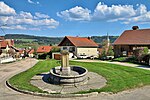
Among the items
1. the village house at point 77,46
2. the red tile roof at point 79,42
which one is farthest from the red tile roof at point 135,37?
the red tile roof at point 79,42

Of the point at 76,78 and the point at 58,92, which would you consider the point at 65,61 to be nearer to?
the point at 76,78

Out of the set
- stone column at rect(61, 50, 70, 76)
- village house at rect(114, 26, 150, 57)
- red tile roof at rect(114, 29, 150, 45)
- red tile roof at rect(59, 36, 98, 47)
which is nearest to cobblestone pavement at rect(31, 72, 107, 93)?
stone column at rect(61, 50, 70, 76)

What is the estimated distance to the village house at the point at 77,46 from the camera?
51353mm

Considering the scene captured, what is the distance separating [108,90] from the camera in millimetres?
11047

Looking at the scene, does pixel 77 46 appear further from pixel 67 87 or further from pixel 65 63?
pixel 67 87

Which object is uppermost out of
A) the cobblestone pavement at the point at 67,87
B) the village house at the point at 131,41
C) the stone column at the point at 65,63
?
the village house at the point at 131,41

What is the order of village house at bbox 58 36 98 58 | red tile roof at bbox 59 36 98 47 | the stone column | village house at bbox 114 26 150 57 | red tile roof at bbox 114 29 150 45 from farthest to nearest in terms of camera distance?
1. red tile roof at bbox 59 36 98 47
2. village house at bbox 58 36 98 58
3. red tile roof at bbox 114 29 150 45
4. village house at bbox 114 26 150 57
5. the stone column

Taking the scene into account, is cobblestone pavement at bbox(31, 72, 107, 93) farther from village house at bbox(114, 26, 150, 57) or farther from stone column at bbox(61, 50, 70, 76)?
village house at bbox(114, 26, 150, 57)

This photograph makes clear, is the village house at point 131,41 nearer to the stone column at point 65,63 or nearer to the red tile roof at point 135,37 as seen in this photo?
the red tile roof at point 135,37

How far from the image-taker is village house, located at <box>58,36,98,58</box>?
168 feet

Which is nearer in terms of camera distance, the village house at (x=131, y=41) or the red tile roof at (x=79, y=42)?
the village house at (x=131, y=41)

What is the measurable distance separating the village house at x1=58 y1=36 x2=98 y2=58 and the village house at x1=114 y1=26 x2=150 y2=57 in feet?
47.1

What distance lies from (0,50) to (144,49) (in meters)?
38.5

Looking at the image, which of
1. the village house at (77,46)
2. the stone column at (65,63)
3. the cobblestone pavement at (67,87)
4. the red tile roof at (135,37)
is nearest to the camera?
the cobblestone pavement at (67,87)
